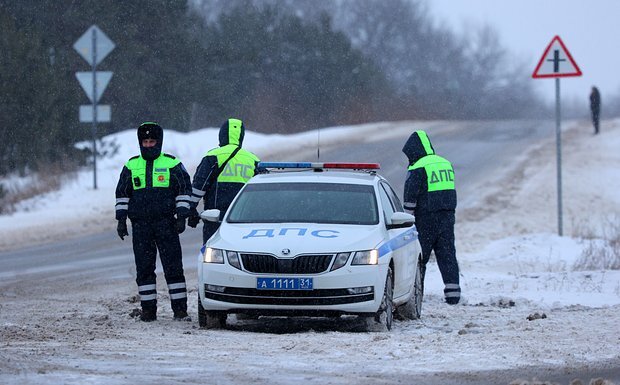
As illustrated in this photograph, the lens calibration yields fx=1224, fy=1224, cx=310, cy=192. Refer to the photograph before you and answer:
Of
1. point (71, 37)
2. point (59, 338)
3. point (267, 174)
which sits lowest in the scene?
point (59, 338)

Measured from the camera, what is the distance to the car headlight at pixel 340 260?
10227mm

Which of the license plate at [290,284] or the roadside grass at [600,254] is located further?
the roadside grass at [600,254]

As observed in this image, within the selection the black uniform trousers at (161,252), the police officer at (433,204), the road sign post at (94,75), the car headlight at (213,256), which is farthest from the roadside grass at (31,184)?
the car headlight at (213,256)

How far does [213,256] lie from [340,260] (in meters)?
1.10

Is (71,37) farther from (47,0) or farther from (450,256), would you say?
(450,256)

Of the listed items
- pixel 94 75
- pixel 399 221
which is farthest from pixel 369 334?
pixel 94 75

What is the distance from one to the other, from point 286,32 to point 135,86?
12485 mm

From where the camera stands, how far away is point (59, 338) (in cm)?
945

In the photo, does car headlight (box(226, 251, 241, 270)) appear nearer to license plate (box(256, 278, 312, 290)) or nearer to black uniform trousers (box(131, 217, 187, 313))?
license plate (box(256, 278, 312, 290))

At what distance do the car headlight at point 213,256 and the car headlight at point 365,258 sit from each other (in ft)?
3.72

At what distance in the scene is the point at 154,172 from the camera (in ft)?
37.8

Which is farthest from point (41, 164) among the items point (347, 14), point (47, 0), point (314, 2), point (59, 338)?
point (347, 14)

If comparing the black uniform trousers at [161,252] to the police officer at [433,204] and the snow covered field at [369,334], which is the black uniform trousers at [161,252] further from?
the police officer at [433,204]

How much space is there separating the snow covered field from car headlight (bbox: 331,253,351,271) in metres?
0.56
